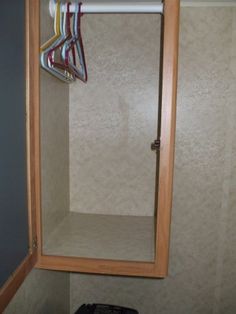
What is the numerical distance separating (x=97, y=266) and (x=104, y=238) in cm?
17

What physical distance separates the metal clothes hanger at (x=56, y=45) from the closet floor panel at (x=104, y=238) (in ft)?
2.09

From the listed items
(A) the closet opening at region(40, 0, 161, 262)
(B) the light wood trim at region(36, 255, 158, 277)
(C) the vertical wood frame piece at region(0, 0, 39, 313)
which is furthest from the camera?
(A) the closet opening at region(40, 0, 161, 262)

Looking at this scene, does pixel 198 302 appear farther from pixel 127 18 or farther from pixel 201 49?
pixel 127 18

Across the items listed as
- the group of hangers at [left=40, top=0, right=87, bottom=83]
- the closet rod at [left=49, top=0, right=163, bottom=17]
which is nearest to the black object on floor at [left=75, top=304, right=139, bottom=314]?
the group of hangers at [left=40, top=0, right=87, bottom=83]

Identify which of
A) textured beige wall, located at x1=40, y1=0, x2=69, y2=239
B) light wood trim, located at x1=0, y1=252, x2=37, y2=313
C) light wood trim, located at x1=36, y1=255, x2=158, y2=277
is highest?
textured beige wall, located at x1=40, y1=0, x2=69, y2=239

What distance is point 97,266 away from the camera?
939 millimetres

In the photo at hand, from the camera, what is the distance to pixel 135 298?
154 centimetres

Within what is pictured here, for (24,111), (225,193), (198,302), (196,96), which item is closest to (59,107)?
(24,111)

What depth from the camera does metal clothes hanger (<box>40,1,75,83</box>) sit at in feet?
2.84

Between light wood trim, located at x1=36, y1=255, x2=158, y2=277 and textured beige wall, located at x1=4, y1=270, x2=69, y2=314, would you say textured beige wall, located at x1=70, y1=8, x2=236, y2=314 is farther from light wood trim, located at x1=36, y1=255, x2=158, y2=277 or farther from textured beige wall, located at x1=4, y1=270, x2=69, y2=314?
light wood trim, located at x1=36, y1=255, x2=158, y2=277

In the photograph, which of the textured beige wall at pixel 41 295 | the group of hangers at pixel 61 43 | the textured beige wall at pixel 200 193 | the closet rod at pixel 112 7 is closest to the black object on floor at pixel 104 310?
the textured beige wall at pixel 41 295

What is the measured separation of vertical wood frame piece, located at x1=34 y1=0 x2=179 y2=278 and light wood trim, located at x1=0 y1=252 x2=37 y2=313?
0.21 feet

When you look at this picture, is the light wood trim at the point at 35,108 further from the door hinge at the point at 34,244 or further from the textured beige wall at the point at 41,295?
the textured beige wall at the point at 41,295

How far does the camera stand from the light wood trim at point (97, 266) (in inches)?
36.4
